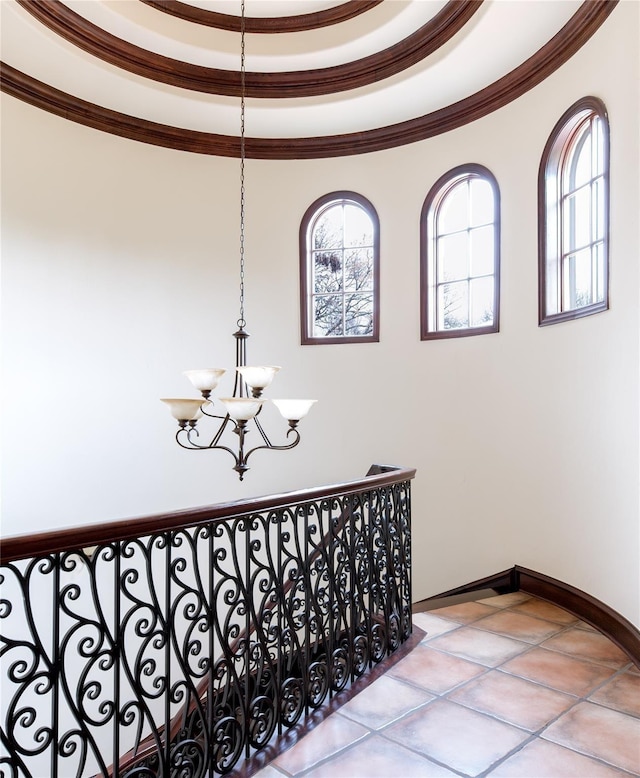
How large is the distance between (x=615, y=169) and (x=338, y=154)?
295cm

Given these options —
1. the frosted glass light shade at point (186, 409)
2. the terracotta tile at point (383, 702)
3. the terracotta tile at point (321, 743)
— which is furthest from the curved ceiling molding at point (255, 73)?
the terracotta tile at point (321, 743)

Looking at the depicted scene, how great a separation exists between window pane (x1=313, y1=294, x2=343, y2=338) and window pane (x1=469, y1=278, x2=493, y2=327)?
132cm

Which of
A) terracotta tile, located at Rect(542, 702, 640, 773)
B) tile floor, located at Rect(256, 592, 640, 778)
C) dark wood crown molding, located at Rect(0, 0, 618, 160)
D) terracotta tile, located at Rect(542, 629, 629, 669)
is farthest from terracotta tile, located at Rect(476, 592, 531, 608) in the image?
dark wood crown molding, located at Rect(0, 0, 618, 160)

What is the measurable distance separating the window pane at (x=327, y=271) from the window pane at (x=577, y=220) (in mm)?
2216

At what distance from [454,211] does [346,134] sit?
4.24ft

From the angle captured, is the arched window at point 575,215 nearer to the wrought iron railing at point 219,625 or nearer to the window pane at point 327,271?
the wrought iron railing at point 219,625

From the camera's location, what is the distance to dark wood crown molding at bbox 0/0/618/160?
4074mm

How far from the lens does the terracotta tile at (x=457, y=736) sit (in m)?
2.46

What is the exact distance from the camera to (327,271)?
5.97 metres

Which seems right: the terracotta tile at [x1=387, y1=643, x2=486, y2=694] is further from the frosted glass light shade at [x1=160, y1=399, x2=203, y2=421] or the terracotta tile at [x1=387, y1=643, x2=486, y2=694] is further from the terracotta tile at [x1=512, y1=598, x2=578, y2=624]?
the frosted glass light shade at [x1=160, y1=399, x2=203, y2=421]

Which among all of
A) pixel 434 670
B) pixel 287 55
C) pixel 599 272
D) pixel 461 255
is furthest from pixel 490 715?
pixel 287 55

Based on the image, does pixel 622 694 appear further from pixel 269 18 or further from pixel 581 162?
pixel 269 18

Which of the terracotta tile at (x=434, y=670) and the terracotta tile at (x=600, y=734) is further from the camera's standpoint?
the terracotta tile at (x=434, y=670)

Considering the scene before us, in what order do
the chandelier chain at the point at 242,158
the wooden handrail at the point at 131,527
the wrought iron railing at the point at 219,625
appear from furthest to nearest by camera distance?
the chandelier chain at the point at 242,158 < the wrought iron railing at the point at 219,625 < the wooden handrail at the point at 131,527
